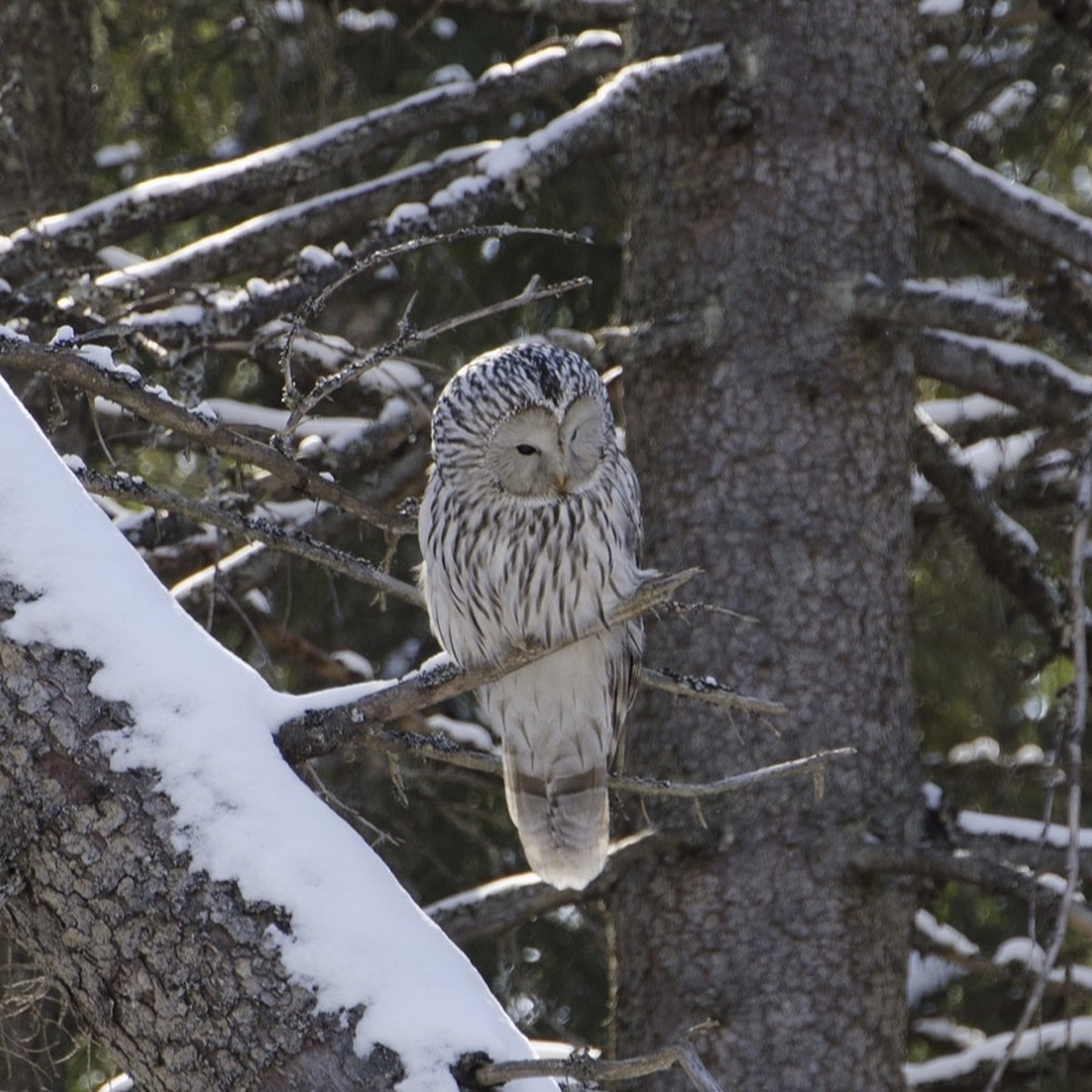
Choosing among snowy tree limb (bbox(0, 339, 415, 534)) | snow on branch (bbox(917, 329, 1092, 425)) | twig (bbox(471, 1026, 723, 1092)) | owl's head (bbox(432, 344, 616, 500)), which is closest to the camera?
twig (bbox(471, 1026, 723, 1092))

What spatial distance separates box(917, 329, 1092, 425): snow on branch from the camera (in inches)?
177

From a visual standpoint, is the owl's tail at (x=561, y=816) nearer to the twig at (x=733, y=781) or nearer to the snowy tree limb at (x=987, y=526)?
the twig at (x=733, y=781)

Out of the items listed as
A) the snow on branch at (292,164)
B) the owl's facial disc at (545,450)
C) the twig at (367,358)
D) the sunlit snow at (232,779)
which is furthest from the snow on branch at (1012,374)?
the sunlit snow at (232,779)

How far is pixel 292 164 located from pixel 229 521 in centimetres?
162

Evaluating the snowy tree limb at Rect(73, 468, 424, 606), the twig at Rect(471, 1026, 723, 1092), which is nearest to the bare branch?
the snowy tree limb at Rect(73, 468, 424, 606)

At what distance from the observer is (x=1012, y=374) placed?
4.55 metres

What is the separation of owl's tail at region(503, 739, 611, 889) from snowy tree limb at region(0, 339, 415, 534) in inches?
50.2

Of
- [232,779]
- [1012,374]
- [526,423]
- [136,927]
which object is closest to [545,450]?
[526,423]

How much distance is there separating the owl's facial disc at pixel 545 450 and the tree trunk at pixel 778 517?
546 millimetres

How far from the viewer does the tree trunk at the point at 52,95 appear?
5801 millimetres

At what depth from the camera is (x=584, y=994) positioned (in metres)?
6.10

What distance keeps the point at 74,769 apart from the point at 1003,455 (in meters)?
3.53

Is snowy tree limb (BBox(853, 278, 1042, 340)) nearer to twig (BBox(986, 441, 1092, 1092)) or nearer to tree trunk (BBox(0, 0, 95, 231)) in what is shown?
twig (BBox(986, 441, 1092, 1092))

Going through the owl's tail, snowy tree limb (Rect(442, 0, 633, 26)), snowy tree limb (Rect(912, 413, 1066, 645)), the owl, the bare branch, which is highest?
snowy tree limb (Rect(442, 0, 633, 26))
